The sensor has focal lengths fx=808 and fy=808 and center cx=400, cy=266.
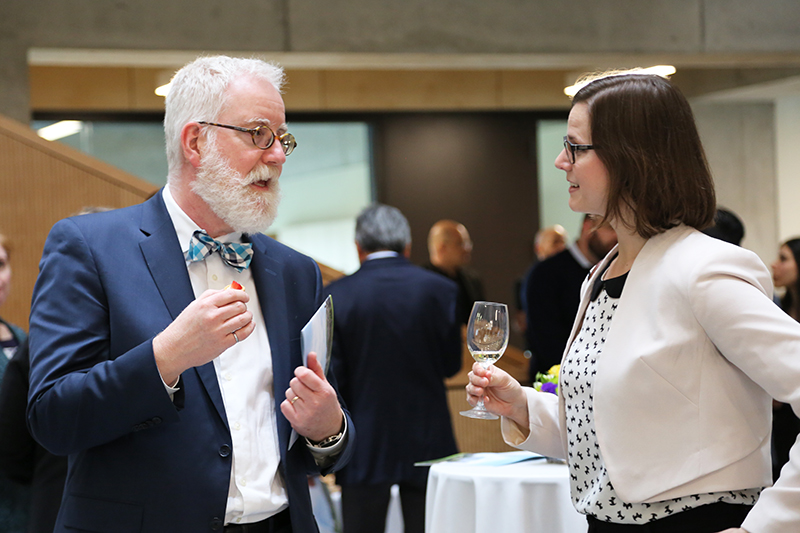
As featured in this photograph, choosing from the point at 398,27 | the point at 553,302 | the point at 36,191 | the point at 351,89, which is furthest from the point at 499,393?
the point at 351,89

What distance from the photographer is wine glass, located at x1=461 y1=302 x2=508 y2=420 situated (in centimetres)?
211

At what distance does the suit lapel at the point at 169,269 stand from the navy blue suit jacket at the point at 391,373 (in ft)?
6.85

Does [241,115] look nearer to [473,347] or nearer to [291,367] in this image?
[291,367]

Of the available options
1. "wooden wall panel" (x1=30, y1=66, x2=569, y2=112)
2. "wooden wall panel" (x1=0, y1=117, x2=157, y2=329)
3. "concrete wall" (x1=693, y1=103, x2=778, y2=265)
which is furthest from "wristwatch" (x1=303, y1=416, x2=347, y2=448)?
"concrete wall" (x1=693, y1=103, x2=778, y2=265)

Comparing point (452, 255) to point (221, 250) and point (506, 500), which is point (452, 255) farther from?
point (221, 250)

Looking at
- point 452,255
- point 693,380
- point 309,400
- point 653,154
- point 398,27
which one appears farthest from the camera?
point 398,27

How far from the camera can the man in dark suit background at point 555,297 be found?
4.50 metres

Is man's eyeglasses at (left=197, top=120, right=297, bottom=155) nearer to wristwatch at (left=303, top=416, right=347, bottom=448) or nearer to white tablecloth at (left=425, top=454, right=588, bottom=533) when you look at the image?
wristwatch at (left=303, top=416, right=347, bottom=448)

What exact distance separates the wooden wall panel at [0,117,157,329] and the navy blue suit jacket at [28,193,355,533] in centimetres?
320

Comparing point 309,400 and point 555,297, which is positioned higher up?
point 309,400

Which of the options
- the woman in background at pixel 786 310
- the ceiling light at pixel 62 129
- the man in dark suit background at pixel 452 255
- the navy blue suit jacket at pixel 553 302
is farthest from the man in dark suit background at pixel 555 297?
the ceiling light at pixel 62 129

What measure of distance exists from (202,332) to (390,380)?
2.38m

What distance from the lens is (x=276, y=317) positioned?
188 cm

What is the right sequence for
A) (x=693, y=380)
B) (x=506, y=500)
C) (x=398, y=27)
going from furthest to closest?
1. (x=398, y=27)
2. (x=506, y=500)
3. (x=693, y=380)
